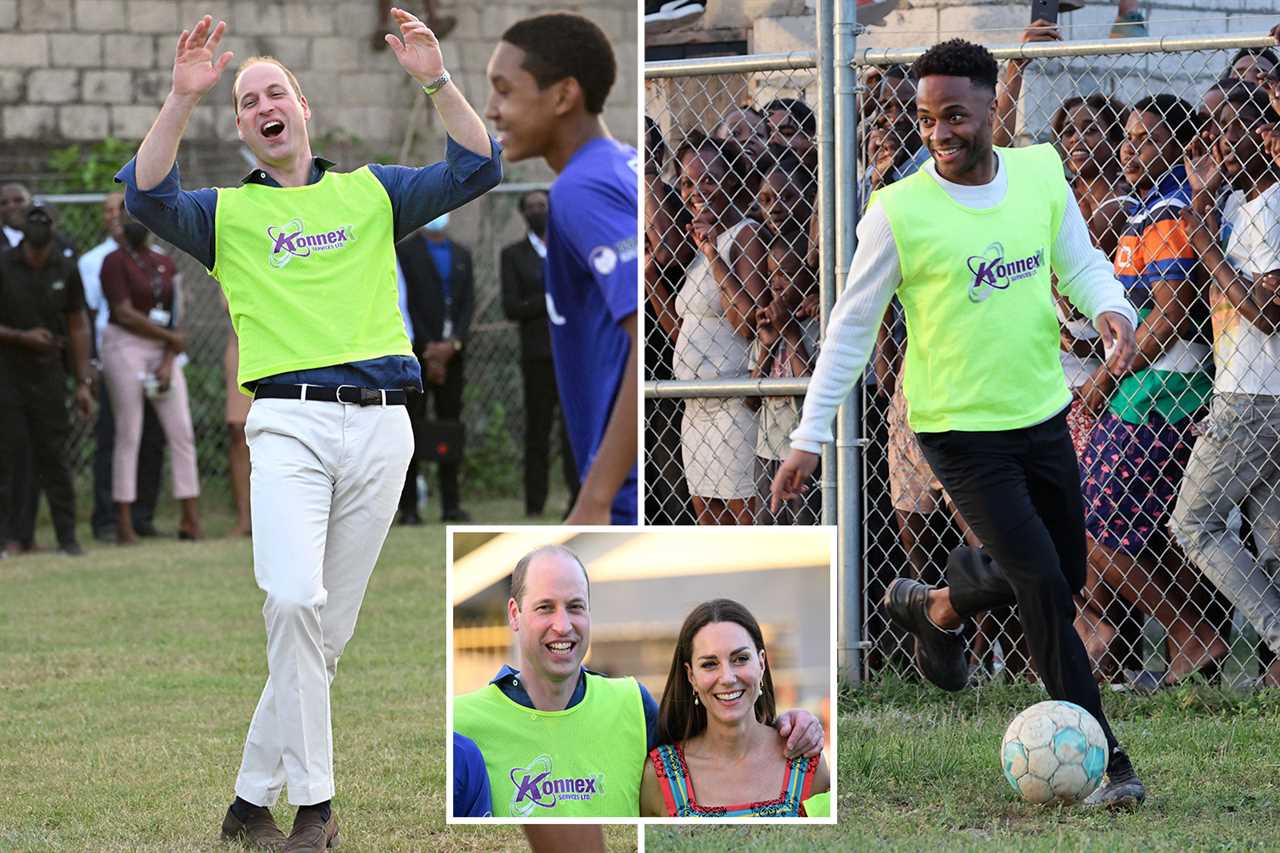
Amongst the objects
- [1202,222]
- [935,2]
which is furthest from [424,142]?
[1202,222]

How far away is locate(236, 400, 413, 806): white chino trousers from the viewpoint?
16.6 ft

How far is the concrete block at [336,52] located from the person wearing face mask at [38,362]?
23.3 ft

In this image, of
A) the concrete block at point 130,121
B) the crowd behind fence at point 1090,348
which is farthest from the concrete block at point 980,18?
the concrete block at point 130,121

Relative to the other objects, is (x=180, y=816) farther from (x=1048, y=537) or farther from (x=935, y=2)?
(x=935, y=2)

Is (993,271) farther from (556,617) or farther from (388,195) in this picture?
(556,617)

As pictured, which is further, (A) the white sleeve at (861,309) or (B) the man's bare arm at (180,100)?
(A) the white sleeve at (861,309)

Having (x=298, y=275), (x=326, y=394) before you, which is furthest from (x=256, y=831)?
(x=298, y=275)

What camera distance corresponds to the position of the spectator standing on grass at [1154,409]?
7.25m

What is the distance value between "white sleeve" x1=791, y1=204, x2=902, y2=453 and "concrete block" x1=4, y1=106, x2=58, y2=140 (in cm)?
1484

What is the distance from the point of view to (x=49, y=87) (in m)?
19.0

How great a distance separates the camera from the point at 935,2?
8352 mm

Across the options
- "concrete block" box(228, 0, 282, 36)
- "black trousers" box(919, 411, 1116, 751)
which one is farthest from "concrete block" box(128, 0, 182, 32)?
"black trousers" box(919, 411, 1116, 751)

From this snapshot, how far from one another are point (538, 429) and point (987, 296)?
33.1ft

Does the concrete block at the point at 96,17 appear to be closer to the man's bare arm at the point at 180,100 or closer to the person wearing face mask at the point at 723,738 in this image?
the man's bare arm at the point at 180,100
